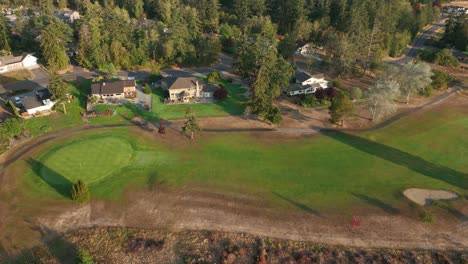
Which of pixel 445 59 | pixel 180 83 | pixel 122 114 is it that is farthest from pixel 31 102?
pixel 445 59

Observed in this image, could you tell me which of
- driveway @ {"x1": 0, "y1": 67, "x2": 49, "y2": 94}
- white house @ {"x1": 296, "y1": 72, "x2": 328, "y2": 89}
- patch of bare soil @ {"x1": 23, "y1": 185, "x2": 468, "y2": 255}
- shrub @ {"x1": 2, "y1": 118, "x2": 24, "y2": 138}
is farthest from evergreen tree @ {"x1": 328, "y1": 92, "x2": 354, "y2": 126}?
driveway @ {"x1": 0, "y1": 67, "x2": 49, "y2": 94}

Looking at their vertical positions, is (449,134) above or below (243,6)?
below

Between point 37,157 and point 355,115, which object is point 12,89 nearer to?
point 37,157

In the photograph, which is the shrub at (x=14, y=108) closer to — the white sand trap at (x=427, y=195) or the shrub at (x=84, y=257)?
the shrub at (x=84, y=257)

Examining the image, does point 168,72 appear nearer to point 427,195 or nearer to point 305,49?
point 305,49

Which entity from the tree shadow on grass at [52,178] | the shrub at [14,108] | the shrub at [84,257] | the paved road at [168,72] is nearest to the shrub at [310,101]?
the paved road at [168,72]

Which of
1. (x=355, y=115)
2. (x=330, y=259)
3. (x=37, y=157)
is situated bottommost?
(x=330, y=259)

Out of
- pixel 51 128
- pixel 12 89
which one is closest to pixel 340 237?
pixel 51 128

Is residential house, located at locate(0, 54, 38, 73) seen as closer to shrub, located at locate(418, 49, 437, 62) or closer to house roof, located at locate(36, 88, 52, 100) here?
house roof, located at locate(36, 88, 52, 100)
